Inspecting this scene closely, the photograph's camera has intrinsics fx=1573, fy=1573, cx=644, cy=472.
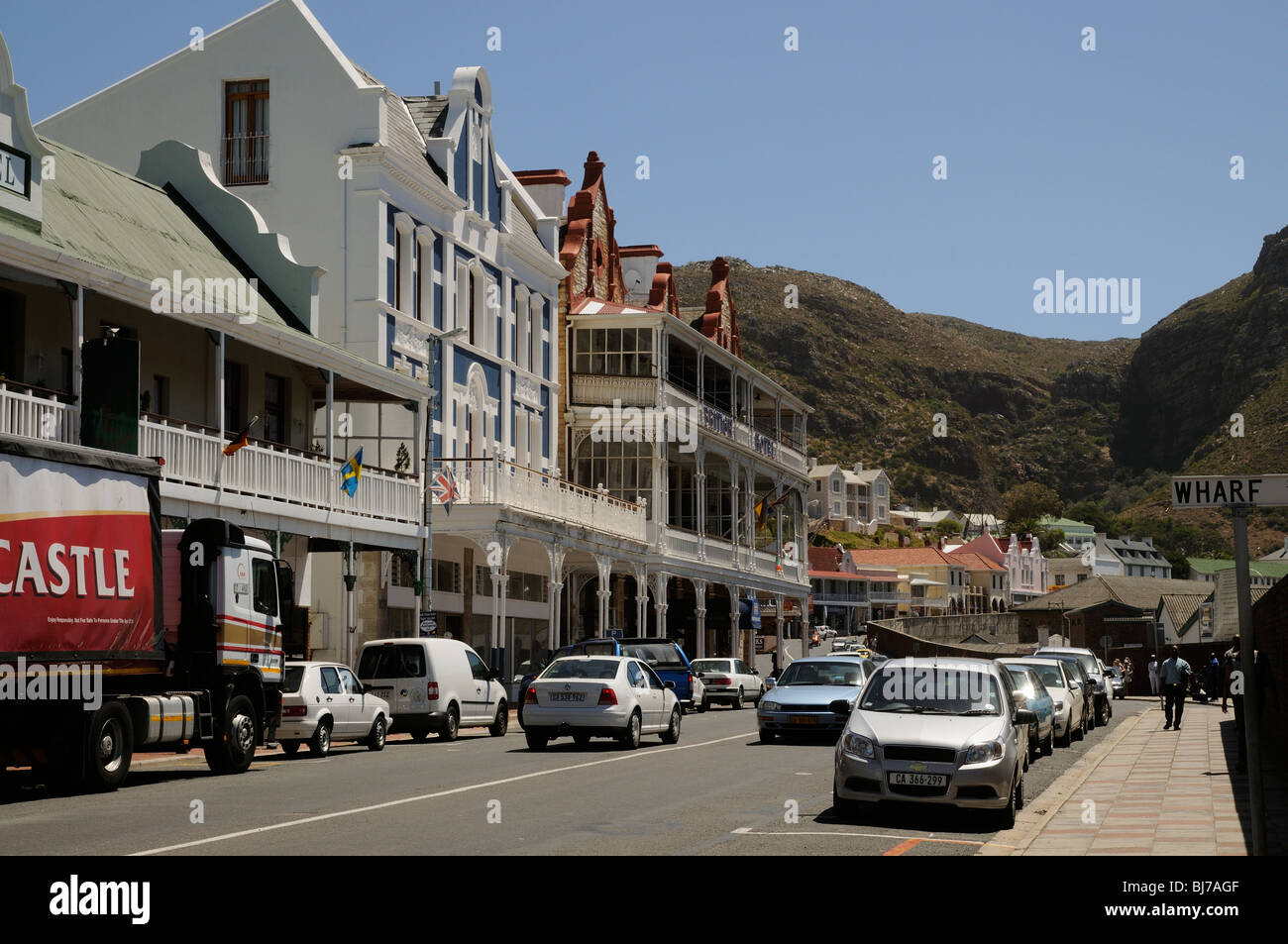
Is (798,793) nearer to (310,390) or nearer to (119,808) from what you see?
(119,808)

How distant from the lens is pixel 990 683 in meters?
16.0

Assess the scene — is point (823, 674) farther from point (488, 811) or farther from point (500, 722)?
point (488, 811)

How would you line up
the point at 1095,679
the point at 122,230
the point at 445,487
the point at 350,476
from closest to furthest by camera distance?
the point at 122,230
the point at 350,476
the point at 445,487
the point at 1095,679

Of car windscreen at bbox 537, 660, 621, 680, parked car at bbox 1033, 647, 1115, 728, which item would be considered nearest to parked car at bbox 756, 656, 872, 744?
car windscreen at bbox 537, 660, 621, 680

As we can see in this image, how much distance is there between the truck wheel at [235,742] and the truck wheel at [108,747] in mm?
2012

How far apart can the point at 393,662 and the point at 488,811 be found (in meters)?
12.6

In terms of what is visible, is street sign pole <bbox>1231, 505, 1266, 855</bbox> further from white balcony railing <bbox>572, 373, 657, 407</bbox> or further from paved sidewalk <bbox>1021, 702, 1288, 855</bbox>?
white balcony railing <bbox>572, 373, 657, 407</bbox>

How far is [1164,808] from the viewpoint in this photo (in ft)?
51.3

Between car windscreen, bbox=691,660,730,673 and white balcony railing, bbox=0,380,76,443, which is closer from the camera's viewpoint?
white balcony railing, bbox=0,380,76,443

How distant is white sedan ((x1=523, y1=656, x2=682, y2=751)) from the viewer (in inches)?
955

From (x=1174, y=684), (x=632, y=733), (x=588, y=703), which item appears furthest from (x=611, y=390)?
(x=588, y=703)

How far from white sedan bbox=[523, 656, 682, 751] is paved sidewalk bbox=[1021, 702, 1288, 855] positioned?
7.05 meters

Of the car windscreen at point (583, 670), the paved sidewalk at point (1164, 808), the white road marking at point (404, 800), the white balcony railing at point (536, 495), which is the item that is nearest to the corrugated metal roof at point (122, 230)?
the white balcony railing at point (536, 495)
